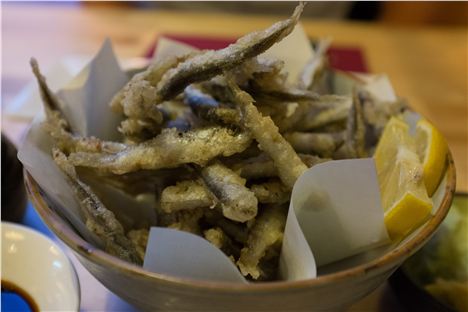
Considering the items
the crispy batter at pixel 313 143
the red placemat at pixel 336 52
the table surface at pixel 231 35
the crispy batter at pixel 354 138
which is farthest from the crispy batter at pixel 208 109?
the red placemat at pixel 336 52

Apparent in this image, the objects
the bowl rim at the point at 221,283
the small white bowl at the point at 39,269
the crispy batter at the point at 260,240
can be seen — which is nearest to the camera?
the bowl rim at the point at 221,283

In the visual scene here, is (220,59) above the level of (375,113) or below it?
above

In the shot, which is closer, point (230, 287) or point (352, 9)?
point (230, 287)

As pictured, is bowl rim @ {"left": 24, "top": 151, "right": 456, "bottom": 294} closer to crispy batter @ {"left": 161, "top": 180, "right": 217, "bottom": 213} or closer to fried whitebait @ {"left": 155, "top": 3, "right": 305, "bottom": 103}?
crispy batter @ {"left": 161, "top": 180, "right": 217, "bottom": 213}

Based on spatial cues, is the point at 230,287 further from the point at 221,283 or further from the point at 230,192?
the point at 230,192

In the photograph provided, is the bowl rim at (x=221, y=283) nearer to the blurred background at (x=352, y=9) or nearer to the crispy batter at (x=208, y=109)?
the crispy batter at (x=208, y=109)

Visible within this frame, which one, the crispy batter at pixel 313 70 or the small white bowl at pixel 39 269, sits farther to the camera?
the crispy batter at pixel 313 70

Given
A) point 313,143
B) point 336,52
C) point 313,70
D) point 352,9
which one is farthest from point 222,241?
point 352,9
